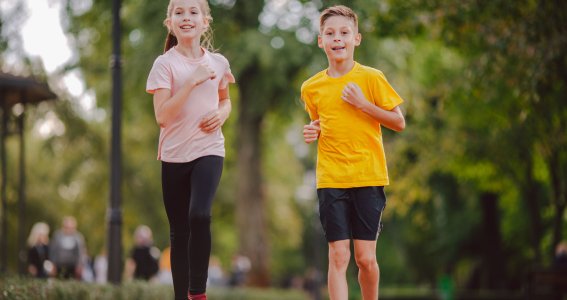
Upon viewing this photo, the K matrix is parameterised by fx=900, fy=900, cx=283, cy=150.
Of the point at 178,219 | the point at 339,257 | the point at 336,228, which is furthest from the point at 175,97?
the point at 339,257

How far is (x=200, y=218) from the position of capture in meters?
5.21

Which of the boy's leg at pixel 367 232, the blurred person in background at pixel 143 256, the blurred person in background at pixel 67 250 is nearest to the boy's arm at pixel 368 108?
the boy's leg at pixel 367 232

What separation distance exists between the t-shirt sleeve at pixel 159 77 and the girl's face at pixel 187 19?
234mm

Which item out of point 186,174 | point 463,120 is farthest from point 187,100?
point 463,120

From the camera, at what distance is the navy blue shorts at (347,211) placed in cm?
539

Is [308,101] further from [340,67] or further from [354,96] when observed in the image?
[354,96]

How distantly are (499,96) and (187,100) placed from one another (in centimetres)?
1672

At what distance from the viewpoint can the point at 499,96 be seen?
69.2ft

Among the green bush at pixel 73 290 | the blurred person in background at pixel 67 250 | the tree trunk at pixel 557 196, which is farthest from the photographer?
the tree trunk at pixel 557 196

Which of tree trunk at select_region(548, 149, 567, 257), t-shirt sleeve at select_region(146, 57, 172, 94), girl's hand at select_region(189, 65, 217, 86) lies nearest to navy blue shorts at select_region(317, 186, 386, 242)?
girl's hand at select_region(189, 65, 217, 86)

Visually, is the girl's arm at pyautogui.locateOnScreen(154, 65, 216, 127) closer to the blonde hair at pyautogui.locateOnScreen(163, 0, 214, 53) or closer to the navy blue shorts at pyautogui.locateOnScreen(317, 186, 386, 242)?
the blonde hair at pyautogui.locateOnScreen(163, 0, 214, 53)

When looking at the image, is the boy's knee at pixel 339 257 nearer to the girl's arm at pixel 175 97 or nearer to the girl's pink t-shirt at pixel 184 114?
the girl's pink t-shirt at pixel 184 114

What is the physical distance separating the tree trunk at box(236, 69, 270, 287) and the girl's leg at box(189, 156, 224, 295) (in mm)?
17419

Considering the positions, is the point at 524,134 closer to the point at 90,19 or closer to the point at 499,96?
the point at 499,96
